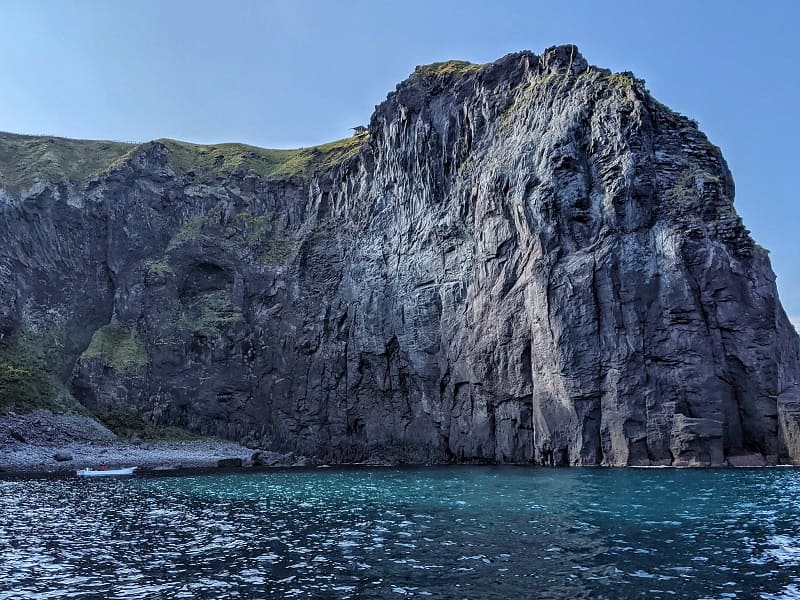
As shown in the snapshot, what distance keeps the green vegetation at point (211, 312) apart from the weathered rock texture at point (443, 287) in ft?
1.07

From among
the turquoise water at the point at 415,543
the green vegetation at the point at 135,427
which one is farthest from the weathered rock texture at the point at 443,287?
the turquoise water at the point at 415,543

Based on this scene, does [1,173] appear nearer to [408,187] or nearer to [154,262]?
[154,262]

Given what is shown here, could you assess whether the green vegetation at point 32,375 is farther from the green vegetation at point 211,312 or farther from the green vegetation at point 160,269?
the green vegetation at point 211,312

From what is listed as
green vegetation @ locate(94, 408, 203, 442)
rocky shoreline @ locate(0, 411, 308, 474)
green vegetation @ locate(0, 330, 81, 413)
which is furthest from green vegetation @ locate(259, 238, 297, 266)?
green vegetation @ locate(0, 330, 81, 413)

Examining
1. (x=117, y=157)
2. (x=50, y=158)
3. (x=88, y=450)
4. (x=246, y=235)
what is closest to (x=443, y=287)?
(x=246, y=235)

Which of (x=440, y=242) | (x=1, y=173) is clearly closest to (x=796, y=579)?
(x=440, y=242)

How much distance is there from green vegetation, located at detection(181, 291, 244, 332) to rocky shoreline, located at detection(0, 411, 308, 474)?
1885cm

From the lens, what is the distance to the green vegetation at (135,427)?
8356 centimetres

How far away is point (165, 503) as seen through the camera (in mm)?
34406

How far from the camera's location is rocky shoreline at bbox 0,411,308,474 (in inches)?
2511

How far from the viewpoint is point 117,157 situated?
11419 cm

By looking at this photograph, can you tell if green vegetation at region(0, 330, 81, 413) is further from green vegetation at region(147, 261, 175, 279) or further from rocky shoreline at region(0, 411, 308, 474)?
green vegetation at region(147, 261, 175, 279)

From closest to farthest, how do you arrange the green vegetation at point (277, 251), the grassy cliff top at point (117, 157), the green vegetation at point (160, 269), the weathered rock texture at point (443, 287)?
the weathered rock texture at point (443, 287), the green vegetation at point (160, 269), the green vegetation at point (277, 251), the grassy cliff top at point (117, 157)

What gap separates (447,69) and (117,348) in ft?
209
